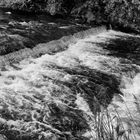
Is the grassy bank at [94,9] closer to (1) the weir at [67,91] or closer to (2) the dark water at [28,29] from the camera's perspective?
(2) the dark water at [28,29]

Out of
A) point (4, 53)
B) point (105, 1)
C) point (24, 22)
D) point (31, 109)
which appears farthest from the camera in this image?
point (105, 1)

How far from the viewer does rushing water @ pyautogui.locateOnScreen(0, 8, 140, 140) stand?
418cm

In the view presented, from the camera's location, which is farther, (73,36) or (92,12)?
(92,12)

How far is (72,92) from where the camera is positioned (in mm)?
5609

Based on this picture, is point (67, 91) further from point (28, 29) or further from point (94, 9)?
point (94, 9)

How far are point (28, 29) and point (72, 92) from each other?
4796mm

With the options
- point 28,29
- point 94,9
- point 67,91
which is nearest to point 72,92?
point 67,91

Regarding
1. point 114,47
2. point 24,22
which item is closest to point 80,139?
point 114,47

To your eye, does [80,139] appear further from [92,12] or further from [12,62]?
[92,12]

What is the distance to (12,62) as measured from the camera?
22.3 feet

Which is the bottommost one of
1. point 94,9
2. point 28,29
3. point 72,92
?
point 72,92

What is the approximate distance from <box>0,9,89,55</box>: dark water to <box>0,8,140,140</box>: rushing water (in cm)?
4

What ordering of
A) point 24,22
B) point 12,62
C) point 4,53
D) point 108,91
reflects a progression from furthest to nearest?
point 24,22 < point 4,53 < point 12,62 < point 108,91

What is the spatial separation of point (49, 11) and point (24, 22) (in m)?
2.96
